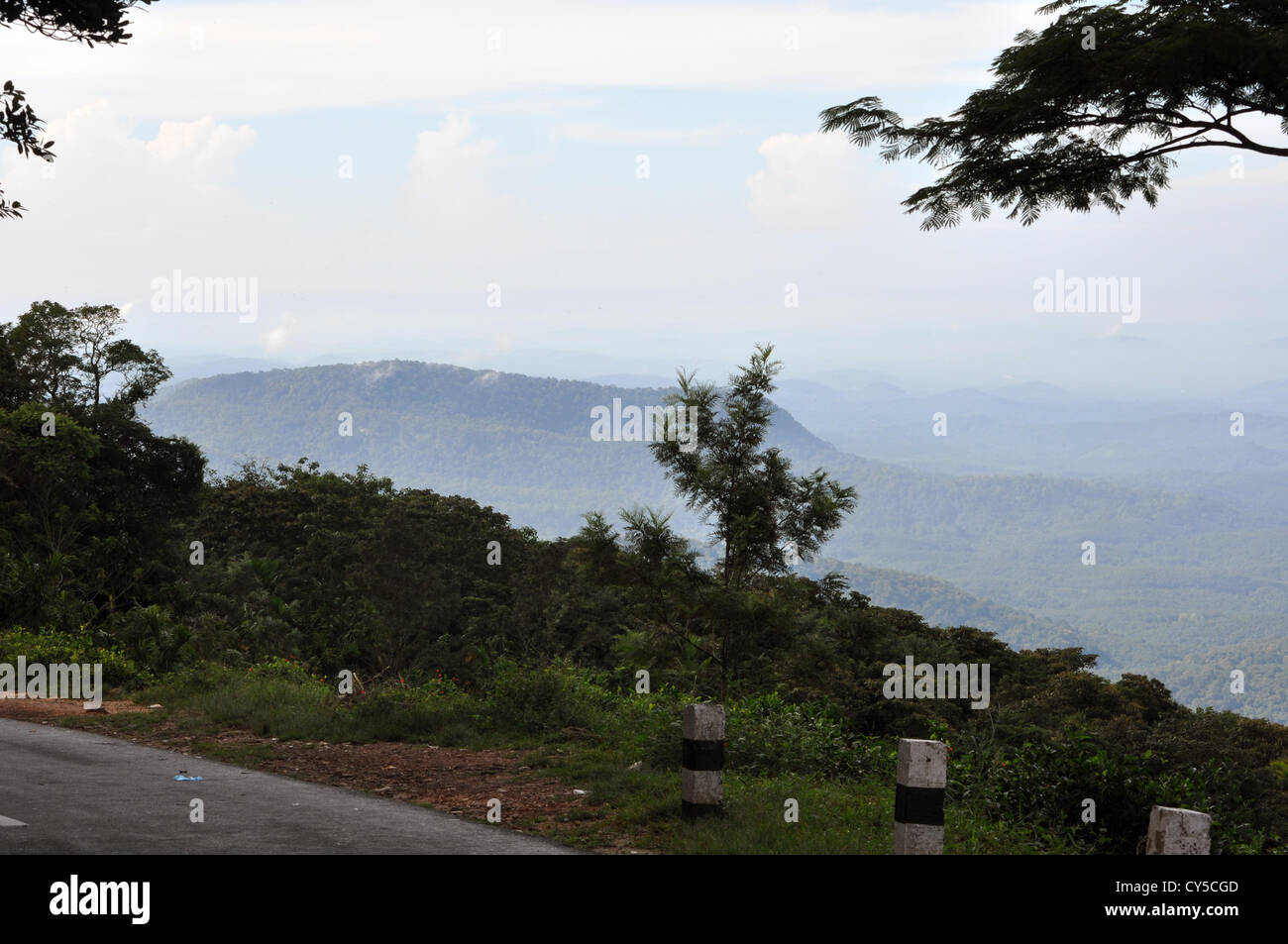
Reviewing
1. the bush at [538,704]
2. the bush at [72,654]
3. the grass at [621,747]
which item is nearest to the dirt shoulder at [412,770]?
the grass at [621,747]

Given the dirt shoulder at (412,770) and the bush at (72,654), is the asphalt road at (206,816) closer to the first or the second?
the dirt shoulder at (412,770)

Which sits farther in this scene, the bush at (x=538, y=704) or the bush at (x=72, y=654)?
the bush at (x=72, y=654)

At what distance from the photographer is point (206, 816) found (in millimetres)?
7867

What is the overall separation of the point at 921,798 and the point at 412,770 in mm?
5603

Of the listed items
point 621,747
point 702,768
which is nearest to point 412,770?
point 621,747

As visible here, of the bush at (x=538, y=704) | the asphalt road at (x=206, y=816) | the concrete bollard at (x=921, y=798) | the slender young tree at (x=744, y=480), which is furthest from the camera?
the slender young tree at (x=744, y=480)

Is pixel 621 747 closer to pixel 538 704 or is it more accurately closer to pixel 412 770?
pixel 538 704

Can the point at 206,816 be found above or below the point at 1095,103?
below

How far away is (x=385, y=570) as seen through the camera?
44.3m

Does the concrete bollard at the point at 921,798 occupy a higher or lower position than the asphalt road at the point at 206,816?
higher

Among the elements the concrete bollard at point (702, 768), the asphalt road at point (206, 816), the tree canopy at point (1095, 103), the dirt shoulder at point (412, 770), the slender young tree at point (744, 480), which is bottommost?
the dirt shoulder at point (412, 770)

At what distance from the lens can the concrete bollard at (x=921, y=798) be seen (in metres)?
6.15

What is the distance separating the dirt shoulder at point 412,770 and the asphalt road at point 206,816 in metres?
0.34
